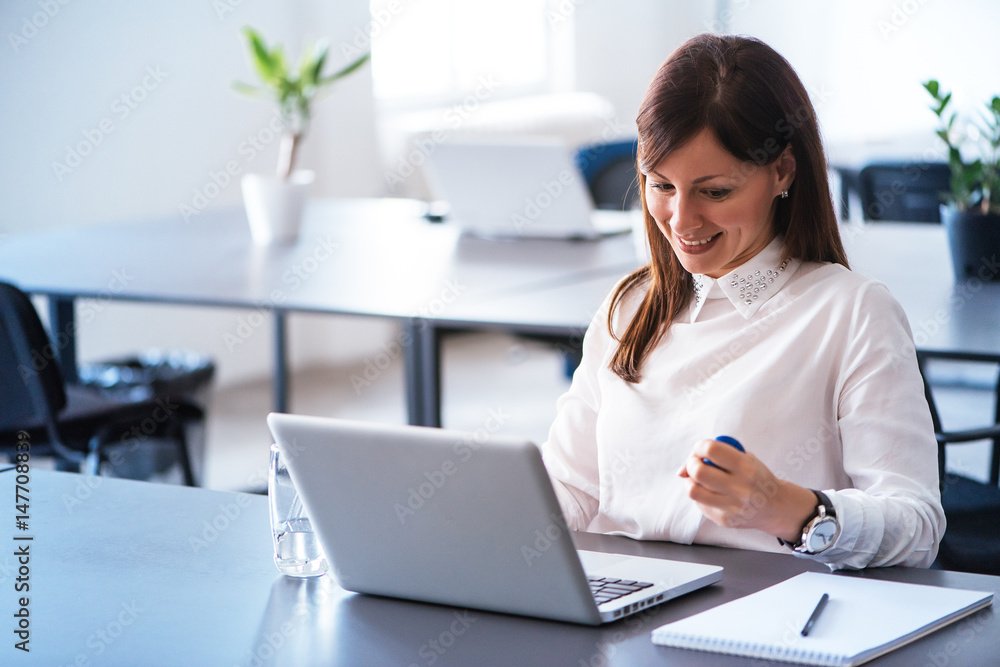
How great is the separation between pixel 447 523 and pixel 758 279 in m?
0.55

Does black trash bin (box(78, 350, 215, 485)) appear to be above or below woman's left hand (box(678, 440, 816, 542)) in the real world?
below

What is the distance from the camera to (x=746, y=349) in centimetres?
139

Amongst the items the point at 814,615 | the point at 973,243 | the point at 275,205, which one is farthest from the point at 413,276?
the point at 814,615

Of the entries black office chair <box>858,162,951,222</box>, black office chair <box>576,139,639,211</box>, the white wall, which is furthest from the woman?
the white wall

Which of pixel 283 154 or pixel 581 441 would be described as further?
pixel 283 154

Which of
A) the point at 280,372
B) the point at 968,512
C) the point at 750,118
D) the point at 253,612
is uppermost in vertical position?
the point at 750,118

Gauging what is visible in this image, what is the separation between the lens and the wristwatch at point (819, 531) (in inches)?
44.5

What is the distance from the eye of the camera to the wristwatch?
1.13 metres

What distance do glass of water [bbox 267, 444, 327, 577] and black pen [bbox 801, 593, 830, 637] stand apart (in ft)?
1.60

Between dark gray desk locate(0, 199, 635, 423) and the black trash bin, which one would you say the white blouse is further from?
the black trash bin

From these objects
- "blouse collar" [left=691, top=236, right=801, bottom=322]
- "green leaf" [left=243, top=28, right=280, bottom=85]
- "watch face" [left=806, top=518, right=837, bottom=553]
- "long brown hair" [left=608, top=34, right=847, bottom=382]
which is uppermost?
"green leaf" [left=243, top=28, right=280, bottom=85]

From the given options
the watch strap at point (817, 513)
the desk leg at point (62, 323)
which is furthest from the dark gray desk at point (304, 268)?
the watch strap at point (817, 513)

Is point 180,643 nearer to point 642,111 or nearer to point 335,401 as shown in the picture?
point 642,111

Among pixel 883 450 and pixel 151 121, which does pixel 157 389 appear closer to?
pixel 151 121
